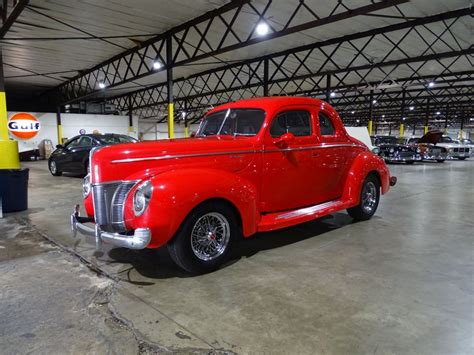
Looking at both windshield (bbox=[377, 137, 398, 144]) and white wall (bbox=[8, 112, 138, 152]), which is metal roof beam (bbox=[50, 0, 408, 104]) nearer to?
white wall (bbox=[8, 112, 138, 152])

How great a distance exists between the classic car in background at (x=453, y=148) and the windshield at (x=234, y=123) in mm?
16741

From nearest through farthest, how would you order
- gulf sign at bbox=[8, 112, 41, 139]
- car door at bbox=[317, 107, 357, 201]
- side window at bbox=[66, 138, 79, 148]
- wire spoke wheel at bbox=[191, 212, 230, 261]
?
wire spoke wheel at bbox=[191, 212, 230, 261]
car door at bbox=[317, 107, 357, 201]
side window at bbox=[66, 138, 79, 148]
gulf sign at bbox=[8, 112, 41, 139]

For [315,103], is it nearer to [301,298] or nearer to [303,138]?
[303,138]

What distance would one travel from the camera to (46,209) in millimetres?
6051

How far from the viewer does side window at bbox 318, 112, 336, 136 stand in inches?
172

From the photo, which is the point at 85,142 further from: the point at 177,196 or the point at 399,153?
the point at 399,153

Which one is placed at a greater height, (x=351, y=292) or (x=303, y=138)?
(x=303, y=138)

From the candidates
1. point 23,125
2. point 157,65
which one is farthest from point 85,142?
point 23,125

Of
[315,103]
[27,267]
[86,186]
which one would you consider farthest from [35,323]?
[315,103]

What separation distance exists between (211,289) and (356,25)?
31.9ft

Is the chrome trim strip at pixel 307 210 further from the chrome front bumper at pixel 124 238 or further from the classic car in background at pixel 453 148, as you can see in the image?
the classic car in background at pixel 453 148

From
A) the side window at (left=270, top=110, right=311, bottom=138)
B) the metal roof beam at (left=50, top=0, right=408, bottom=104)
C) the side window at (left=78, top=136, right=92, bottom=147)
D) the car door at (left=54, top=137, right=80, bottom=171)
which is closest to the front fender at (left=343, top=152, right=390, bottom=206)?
the side window at (left=270, top=110, right=311, bottom=138)

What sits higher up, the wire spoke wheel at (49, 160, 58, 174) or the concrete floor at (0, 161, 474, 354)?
the wire spoke wheel at (49, 160, 58, 174)

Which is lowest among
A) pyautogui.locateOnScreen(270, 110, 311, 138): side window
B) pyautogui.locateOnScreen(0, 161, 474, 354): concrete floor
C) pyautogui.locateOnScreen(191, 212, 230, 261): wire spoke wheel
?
pyautogui.locateOnScreen(0, 161, 474, 354): concrete floor
